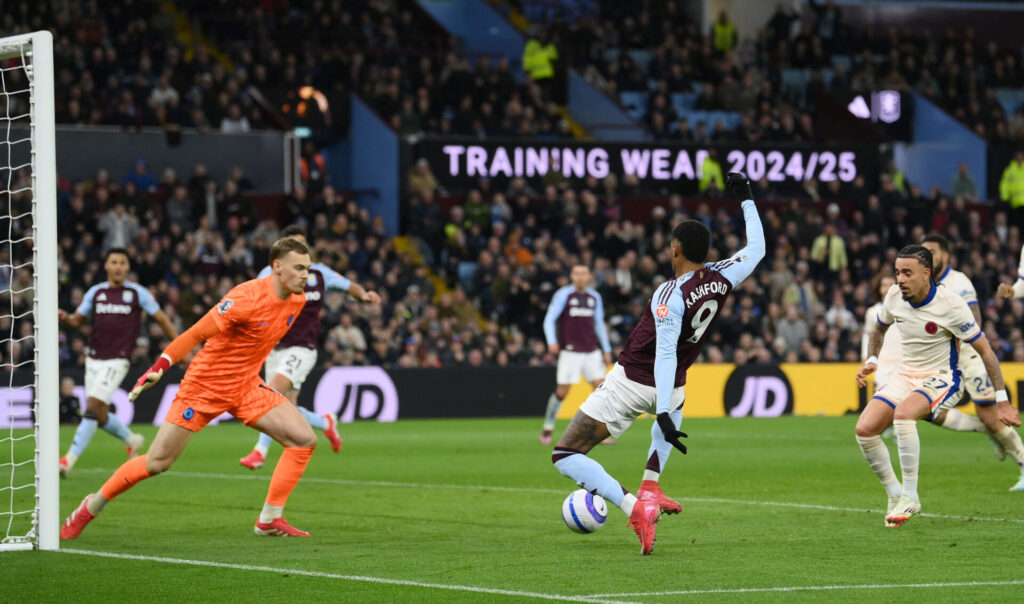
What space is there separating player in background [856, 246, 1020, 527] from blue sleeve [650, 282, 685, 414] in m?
2.30

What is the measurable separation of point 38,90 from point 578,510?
14.3 ft

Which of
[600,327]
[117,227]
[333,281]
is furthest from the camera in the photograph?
[117,227]

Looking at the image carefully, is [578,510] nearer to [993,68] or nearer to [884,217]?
[884,217]

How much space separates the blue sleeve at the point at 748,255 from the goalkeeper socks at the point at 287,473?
10.5ft

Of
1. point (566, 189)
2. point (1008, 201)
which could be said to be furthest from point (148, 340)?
point (1008, 201)

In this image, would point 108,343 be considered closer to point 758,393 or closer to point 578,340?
point 578,340

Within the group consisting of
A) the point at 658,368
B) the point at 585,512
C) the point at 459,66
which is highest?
the point at 459,66

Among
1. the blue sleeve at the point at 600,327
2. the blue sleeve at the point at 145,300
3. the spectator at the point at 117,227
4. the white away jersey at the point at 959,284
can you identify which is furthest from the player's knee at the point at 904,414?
the spectator at the point at 117,227

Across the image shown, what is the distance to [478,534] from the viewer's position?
1031 centimetres

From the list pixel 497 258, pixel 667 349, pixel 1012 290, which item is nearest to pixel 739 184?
pixel 667 349

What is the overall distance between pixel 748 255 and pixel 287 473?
3.50 meters

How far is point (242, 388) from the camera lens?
1004 cm

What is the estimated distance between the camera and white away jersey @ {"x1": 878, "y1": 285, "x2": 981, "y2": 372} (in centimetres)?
1066

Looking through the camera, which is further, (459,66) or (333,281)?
(459,66)
